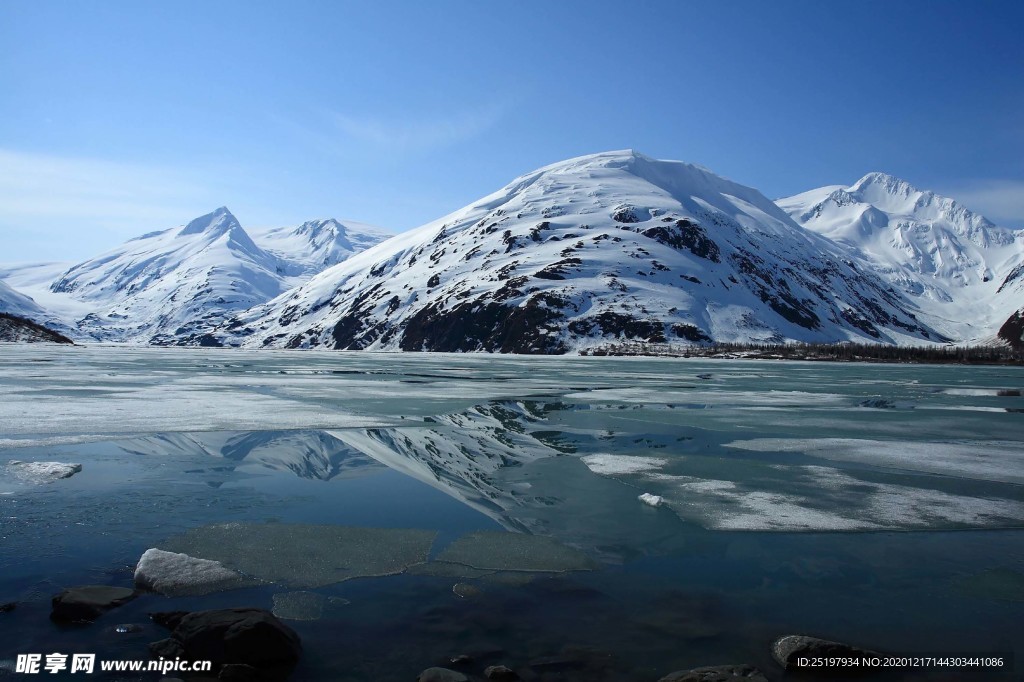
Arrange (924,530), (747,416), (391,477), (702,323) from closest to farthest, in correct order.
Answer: (924,530) → (391,477) → (747,416) → (702,323)

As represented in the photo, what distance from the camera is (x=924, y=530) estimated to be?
13359mm

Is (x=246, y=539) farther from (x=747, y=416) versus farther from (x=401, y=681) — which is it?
(x=747, y=416)

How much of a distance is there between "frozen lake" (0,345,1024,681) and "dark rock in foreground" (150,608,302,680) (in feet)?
1.06

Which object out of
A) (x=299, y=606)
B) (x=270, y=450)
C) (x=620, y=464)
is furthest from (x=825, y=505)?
(x=270, y=450)

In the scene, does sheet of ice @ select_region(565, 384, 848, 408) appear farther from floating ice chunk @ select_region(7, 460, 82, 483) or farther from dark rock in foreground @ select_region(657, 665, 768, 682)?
dark rock in foreground @ select_region(657, 665, 768, 682)

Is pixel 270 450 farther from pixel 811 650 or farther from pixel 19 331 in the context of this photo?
pixel 19 331

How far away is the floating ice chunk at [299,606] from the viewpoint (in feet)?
30.0

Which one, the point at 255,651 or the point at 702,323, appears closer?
the point at 255,651

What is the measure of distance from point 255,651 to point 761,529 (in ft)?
34.2

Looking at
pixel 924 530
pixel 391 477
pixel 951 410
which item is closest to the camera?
pixel 924 530

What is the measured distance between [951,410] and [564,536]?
36.9 m

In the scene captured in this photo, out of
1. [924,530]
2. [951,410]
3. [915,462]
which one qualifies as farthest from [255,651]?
[951,410]

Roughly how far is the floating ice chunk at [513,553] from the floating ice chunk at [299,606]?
8.41ft

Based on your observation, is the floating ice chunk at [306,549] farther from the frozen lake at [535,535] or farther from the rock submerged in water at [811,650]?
the rock submerged in water at [811,650]
